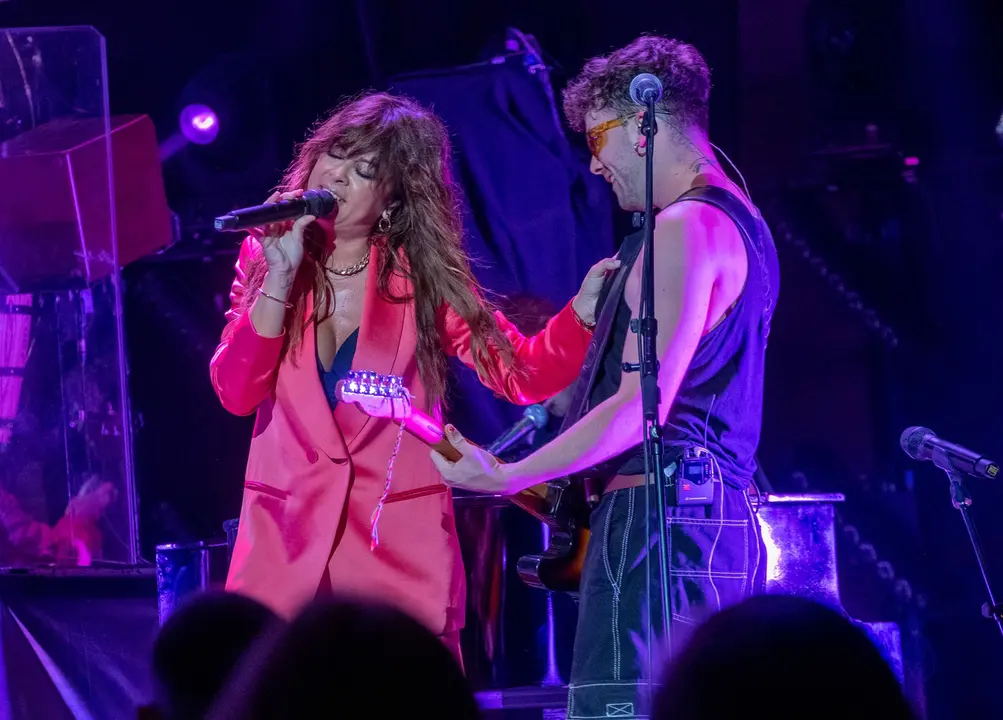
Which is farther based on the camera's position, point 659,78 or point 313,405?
point 313,405

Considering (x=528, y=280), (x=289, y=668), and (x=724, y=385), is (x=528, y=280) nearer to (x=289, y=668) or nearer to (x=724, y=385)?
(x=724, y=385)

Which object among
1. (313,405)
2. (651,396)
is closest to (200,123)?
(313,405)

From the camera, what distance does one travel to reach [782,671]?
1.25 meters

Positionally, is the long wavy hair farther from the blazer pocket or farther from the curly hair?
the curly hair

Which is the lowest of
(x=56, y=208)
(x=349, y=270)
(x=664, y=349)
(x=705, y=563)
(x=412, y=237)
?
(x=705, y=563)

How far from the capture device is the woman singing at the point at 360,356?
3.15 m

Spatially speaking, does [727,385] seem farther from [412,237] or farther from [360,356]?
[412,237]

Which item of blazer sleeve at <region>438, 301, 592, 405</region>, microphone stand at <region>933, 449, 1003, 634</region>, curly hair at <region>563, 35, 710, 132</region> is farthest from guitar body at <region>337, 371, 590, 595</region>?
microphone stand at <region>933, 449, 1003, 634</region>

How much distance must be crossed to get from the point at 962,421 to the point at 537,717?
304cm

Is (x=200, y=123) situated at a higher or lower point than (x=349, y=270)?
higher

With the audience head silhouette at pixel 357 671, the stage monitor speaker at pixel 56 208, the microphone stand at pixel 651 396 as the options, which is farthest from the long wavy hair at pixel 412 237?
the stage monitor speaker at pixel 56 208

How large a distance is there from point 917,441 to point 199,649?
3025 mm

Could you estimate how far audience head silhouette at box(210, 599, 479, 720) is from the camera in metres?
1.21

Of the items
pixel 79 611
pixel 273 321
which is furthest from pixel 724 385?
pixel 79 611
